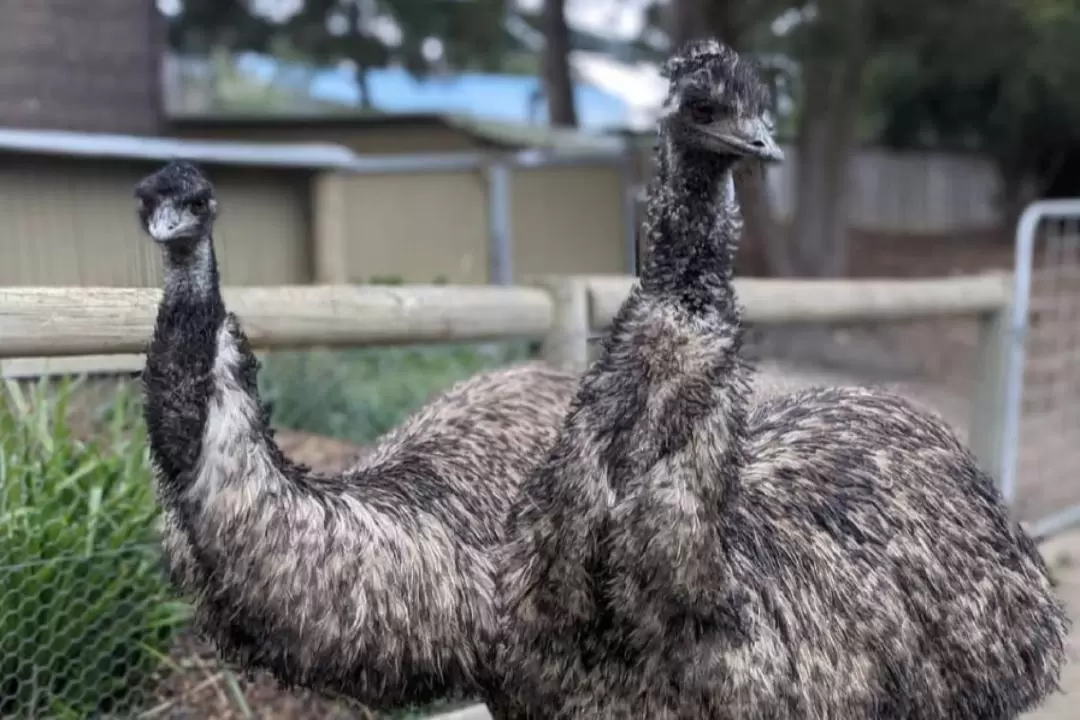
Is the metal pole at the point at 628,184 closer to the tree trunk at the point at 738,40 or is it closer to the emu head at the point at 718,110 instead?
the tree trunk at the point at 738,40

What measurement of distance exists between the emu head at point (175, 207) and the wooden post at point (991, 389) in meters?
4.53

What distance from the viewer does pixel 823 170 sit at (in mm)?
12969

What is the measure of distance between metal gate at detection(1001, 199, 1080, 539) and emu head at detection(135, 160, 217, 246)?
446cm

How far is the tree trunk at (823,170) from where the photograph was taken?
12.6 meters

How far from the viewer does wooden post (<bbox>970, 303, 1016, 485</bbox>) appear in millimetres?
6160

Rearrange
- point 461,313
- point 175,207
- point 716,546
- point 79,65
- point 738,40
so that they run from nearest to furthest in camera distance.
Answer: point 716,546 < point 175,207 < point 461,313 < point 79,65 < point 738,40

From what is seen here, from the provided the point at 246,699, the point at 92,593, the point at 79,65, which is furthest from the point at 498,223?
the point at 92,593

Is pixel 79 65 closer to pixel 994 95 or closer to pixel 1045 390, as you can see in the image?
pixel 1045 390

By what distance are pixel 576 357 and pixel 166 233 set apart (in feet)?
7.45

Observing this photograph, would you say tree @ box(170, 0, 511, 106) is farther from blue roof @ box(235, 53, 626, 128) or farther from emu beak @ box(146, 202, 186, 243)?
emu beak @ box(146, 202, 186, 243)

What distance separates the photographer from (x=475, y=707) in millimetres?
4113

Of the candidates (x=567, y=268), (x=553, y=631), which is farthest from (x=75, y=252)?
(x=567, y=268)

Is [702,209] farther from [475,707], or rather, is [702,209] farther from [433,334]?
[475,707]

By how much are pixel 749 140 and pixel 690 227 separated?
191 millimetres
